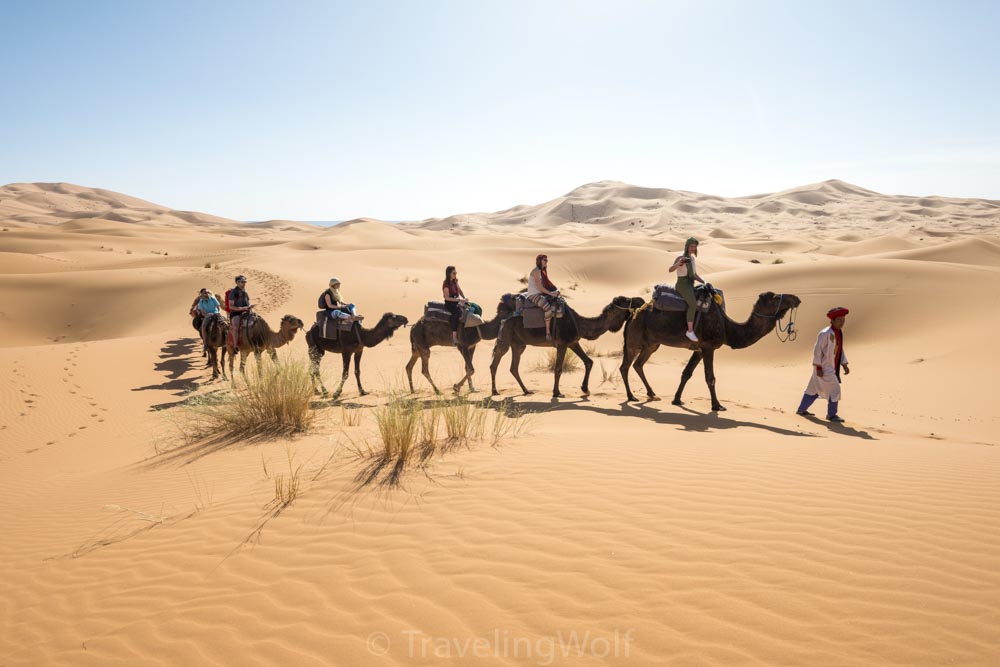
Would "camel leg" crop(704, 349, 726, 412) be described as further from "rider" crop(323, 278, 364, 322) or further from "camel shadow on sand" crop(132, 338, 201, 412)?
"camel shadow on sand" crop(132, 338, 201, 412)

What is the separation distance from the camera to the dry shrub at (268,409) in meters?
7.81

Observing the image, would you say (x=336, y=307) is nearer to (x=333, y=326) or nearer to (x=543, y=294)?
(x=333, y=326)

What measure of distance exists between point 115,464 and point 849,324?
20.2 metres

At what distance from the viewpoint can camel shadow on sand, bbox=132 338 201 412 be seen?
1361cm

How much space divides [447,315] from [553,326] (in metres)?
2.16

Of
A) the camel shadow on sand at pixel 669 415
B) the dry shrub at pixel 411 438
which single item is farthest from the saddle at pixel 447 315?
the dry shrub at pixel 411 438

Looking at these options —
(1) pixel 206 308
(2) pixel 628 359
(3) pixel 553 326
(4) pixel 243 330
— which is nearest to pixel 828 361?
(2) pixel 628 359

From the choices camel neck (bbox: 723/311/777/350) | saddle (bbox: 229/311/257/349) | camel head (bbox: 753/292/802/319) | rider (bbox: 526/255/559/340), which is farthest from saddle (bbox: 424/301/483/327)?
camel head (bbox: 753/292/802/319)

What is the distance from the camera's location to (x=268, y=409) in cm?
790

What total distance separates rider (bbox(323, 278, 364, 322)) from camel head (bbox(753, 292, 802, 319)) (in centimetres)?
770

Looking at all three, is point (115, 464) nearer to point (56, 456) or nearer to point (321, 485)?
point (56, 456)

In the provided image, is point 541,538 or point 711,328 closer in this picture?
point 541,538

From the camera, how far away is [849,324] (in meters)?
18.4

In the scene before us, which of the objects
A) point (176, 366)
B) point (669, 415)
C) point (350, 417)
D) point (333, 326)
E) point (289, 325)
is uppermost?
point (333, 326)
